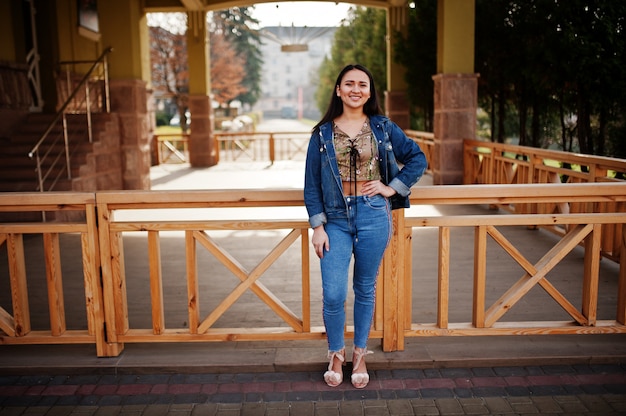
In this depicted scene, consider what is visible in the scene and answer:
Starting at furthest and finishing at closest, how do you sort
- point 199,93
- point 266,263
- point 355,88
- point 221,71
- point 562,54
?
point 221,71 < point 199,93 < point 562,54 < point 266,263 < point 355,88

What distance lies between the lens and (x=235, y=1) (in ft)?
50.8

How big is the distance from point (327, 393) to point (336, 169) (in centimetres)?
120

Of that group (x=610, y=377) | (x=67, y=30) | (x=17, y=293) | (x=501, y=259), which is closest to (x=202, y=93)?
(x=67, y=30)

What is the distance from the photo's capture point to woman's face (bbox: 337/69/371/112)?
116 inches

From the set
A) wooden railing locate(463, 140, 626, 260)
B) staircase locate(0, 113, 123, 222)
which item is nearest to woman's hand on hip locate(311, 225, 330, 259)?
wooden railing locate(463, 140, 626, 260)

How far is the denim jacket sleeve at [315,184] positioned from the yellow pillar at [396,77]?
12810 millimetres

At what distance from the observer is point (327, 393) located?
3.14 meters

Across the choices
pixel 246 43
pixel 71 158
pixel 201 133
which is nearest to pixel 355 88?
pixel 71 158

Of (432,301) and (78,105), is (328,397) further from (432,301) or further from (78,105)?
(78,105)

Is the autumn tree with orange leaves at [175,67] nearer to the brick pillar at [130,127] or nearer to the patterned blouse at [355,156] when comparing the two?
the brick pillar at [130,127]

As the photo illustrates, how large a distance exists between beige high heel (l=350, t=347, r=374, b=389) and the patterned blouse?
978mm

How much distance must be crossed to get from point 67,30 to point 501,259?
404 inches

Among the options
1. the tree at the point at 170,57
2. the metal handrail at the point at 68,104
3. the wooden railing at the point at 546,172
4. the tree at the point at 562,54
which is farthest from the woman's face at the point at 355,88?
the tree at the point at 170,57

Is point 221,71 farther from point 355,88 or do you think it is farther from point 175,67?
point 355,88
